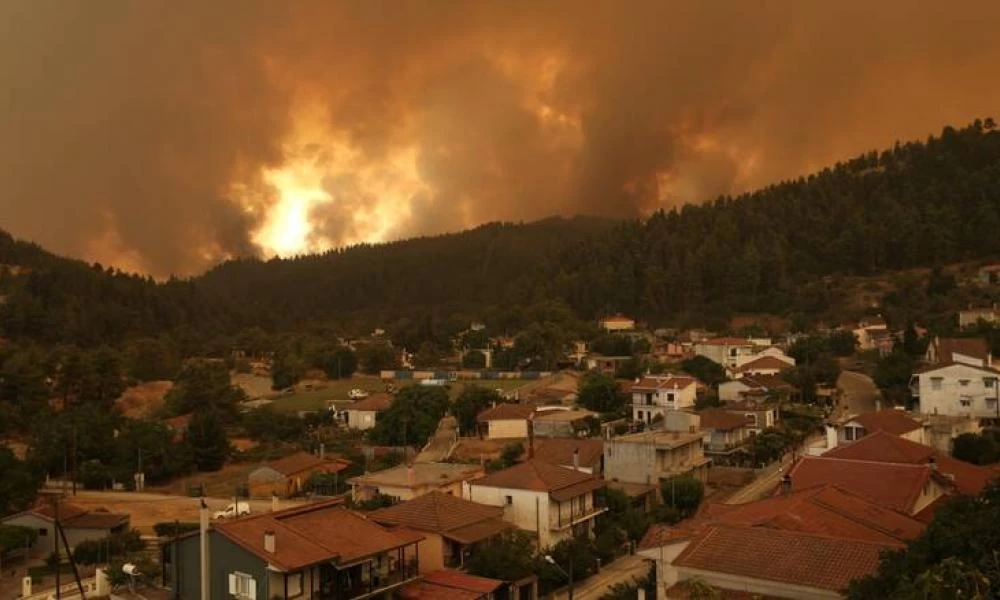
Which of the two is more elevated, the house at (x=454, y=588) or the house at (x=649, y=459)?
the house at (x=649, y=459)

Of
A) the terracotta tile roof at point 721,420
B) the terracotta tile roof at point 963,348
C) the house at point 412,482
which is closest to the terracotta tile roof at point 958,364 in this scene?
the terracotta tile roof at point 963,348

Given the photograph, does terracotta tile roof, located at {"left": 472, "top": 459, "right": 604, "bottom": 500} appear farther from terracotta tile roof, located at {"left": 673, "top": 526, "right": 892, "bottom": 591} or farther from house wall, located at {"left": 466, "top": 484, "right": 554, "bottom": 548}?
terracotta tile roof, located at {"left": 673, "top": 526, "right": 892, "bottom": 591}

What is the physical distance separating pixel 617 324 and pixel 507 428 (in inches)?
1823

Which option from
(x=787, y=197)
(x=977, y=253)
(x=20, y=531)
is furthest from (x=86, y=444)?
(x=787, y=197)

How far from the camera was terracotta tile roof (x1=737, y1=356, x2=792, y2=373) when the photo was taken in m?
57.8

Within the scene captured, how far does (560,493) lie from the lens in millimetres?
26781

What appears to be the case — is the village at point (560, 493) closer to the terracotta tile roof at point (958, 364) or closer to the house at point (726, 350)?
the terracotta tile roof at point (958, 364)

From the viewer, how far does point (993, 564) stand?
12.7m

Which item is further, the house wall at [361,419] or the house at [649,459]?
the house wall at [361,419]

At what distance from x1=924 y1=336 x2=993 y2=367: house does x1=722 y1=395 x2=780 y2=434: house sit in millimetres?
8390

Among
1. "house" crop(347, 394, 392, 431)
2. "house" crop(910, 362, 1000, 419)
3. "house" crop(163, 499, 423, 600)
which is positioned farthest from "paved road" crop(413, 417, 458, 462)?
"house" crop(910, 362, 1000, 419)

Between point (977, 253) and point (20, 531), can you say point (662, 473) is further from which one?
point (977, 253)

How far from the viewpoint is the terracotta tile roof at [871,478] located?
73.9 feet

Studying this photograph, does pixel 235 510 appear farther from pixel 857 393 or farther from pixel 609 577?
pixel 857 393
